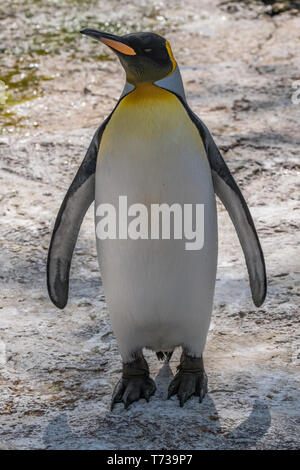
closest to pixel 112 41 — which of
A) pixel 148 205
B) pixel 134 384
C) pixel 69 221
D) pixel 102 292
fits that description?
pixel 148 205

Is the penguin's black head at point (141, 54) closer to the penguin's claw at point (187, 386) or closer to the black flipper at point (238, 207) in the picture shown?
the black flipper at point (238, 207)

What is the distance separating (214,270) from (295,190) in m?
1.67

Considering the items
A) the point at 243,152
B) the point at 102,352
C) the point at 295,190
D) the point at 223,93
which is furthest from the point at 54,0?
the point at 102,352

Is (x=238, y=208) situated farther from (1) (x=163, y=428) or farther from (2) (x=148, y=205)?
(1) (x=163, y=428)

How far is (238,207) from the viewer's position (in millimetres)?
2309

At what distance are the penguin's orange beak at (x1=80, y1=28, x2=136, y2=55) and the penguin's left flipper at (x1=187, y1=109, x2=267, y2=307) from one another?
0.27 m

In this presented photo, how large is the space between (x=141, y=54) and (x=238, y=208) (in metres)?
0.55

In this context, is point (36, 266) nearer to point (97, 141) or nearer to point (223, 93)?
point (97, 141)

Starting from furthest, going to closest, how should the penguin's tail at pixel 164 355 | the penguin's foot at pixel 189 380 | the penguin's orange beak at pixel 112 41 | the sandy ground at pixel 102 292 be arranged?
the penguin's tail at pixel 164 355 < the penguin's foot at pixel 189 380 < the sandy ground at pixel 102 292 < the penguin's orange beak at pixel 112 41

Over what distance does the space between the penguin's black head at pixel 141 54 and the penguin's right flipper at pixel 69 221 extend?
18 centimetres

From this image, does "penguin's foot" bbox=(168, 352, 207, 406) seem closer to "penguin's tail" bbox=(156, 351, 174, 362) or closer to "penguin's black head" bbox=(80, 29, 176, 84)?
"penguin's tail" bbox=(156, 351, 174, 362)

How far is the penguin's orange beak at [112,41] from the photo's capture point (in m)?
2.07

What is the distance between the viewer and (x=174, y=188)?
84.4 inches

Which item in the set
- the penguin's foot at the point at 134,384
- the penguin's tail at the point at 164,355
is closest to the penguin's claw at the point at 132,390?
the penguin's foot at the point at 134,384
